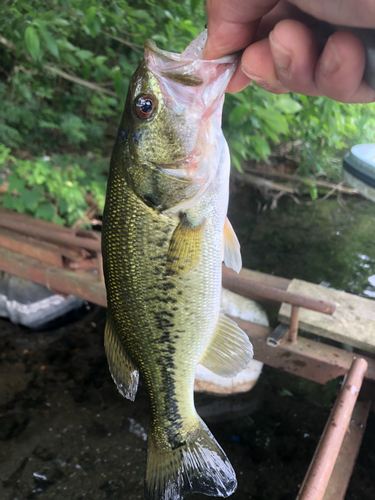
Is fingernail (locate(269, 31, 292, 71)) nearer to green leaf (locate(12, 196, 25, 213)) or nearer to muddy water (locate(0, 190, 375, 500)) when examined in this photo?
muddy water (locate(0, 190, 375, 500))

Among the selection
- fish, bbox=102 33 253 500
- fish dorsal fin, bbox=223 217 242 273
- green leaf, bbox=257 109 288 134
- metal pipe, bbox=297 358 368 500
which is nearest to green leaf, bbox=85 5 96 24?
green leaf, bbox=257 109 288 134

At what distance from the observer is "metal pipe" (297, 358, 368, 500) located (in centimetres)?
134

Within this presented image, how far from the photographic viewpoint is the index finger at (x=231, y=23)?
90 centimetres

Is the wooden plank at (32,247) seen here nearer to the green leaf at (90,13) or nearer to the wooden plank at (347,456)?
the green leaf at (90,13)

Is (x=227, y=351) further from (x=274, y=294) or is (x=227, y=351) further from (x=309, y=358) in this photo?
(x=309, y=358)


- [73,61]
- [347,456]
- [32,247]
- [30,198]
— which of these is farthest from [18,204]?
[347,456]

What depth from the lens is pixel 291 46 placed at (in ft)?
3.22

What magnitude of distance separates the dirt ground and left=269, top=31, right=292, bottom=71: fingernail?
302cm

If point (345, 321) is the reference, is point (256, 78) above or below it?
above

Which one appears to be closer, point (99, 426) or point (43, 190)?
point (99, 426)

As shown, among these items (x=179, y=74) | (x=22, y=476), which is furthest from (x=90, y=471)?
(x=179, y=74)

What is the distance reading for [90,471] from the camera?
2.80m

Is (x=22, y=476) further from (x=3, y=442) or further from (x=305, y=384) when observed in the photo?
(x=305, y=384)

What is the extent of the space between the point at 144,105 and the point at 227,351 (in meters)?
0.97
